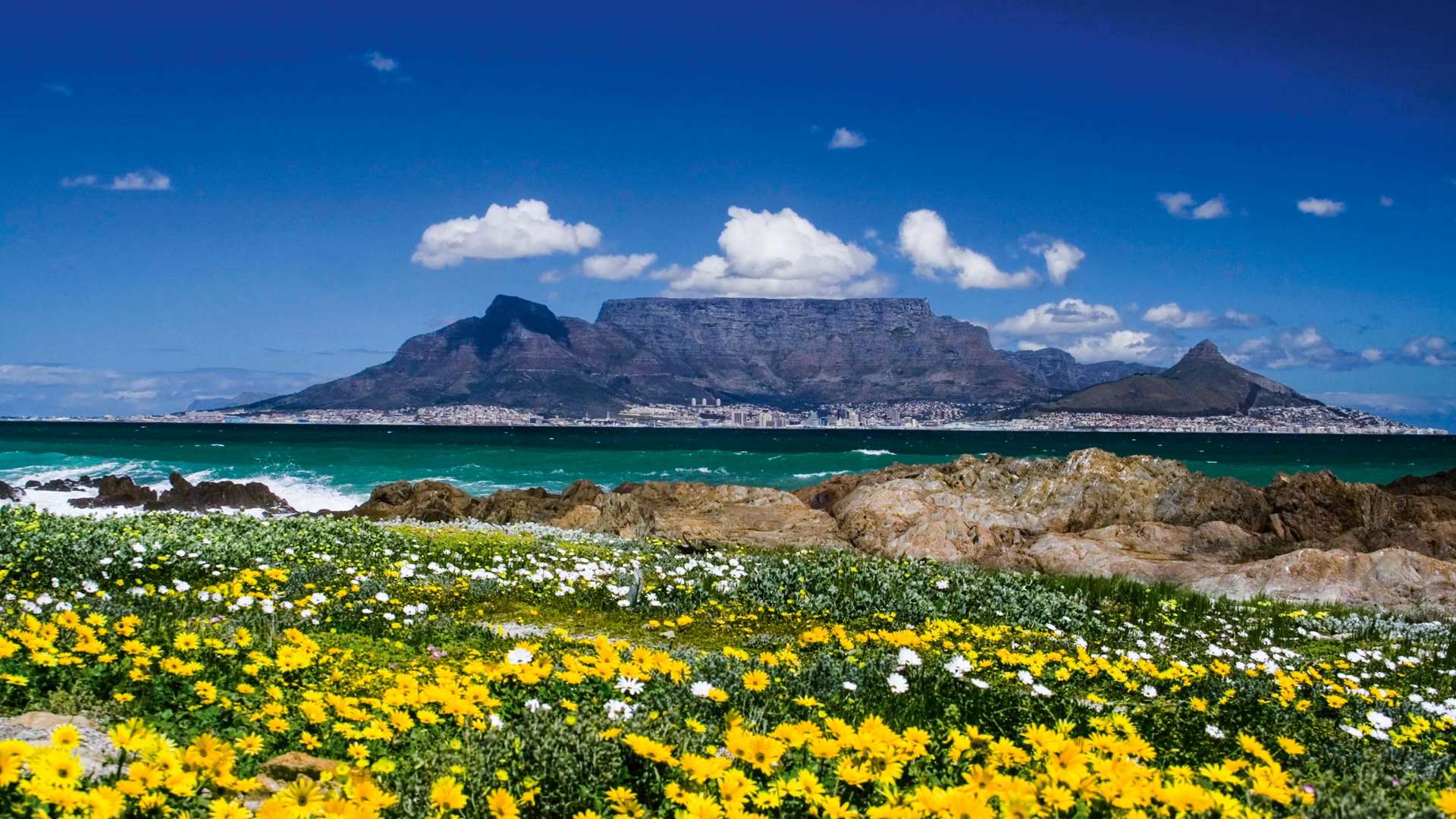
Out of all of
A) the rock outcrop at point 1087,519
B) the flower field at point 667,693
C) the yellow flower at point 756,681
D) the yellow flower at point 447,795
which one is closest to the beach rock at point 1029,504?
the rock outcrop at point 1087,519

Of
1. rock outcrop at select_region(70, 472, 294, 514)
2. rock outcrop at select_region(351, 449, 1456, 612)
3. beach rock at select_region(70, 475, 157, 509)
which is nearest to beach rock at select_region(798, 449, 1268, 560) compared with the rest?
rock outcrop at select_region(351, 449, 1456, 612)

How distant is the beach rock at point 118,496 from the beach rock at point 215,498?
1001mm

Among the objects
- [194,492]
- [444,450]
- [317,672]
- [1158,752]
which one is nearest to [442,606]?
[317,672]

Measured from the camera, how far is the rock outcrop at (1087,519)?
19.6 meters

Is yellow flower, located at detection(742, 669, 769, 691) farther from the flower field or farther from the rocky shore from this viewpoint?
the rocky shore

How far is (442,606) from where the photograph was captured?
41.1 ft

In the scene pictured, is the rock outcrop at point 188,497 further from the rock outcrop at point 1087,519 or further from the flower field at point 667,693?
the flower field at point 667,693

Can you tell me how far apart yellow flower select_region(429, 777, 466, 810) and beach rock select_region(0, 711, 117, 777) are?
95.9 inches

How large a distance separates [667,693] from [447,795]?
8.41 feet

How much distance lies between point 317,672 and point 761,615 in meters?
6.88

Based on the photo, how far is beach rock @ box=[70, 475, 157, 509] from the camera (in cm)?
4541

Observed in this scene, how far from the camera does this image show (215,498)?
1763 inches

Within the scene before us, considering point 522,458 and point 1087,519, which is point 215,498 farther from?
point 522,458

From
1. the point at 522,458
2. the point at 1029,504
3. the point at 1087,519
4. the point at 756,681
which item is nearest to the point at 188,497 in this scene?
the point at 1029,504
